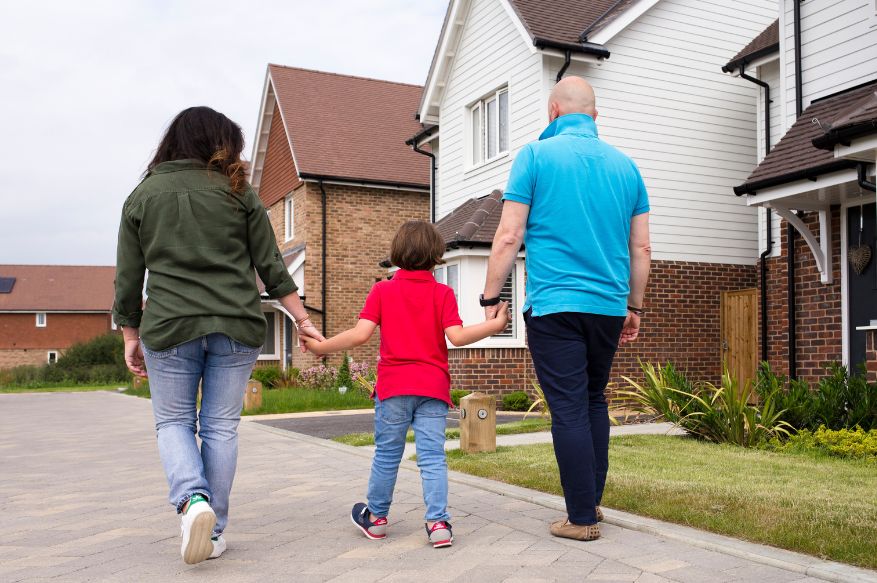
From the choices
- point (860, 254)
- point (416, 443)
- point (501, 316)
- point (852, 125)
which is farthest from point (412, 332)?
point (860, 254)

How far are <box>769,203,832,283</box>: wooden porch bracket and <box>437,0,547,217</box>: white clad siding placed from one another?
17.7 feet

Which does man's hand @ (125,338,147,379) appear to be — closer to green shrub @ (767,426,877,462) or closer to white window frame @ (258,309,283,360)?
green shrub @ (767,426,877,462)

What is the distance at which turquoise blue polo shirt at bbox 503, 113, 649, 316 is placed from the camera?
423 centimetres

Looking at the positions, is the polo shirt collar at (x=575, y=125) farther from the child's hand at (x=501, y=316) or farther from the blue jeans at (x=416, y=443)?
the blue jeans at (x=416, y=443)

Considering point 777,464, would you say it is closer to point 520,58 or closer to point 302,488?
point 302,488

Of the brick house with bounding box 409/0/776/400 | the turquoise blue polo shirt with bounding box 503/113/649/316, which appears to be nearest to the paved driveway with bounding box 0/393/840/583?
the turquoise blue polo shirt with bounding box 503/113/649/316

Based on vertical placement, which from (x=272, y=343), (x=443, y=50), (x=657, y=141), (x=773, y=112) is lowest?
(x=272, y=343)

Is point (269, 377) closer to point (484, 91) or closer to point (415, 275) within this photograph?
point (484, 91)

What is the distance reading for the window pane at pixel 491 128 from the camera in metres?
16.5

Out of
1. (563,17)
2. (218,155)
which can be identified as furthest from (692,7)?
(218,155)

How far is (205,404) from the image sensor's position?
4102 millimetres

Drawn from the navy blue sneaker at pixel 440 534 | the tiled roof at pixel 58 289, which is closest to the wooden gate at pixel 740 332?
the navy blue sneaker at pixel 440 534

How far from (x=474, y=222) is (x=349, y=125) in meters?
10.3

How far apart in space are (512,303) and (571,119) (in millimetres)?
11010
